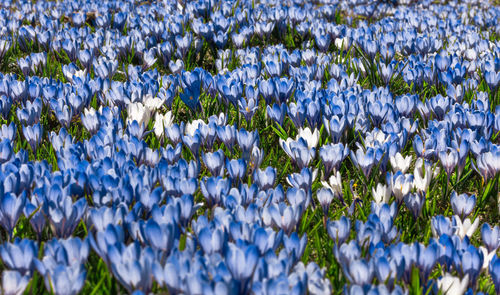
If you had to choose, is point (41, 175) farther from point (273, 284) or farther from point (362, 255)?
point (362, 255)

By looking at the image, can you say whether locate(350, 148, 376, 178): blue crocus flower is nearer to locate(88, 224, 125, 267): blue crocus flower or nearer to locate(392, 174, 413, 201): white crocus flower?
locate(392, 174, 413, 201): white crocus flower

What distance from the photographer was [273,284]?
159cm

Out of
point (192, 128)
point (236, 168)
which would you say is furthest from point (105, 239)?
point (192, 128)

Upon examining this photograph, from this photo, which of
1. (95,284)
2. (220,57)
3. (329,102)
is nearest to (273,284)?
(95,284)

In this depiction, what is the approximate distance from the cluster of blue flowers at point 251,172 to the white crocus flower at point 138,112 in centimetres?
1

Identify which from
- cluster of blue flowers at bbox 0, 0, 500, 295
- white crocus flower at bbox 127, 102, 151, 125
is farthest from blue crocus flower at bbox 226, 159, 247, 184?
white crocus flower at bbox 127, 102, 151, 125

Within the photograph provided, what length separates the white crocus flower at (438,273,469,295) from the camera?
176 cm

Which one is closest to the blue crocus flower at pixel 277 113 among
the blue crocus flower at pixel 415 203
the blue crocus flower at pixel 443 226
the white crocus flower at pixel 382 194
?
the white crocus flower at pixel 382 194

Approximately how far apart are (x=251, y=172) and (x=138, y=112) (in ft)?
2.92

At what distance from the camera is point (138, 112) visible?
3.13m

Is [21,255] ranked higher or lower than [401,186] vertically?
lower

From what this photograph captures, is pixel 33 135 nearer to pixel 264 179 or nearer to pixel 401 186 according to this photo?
pixel 264 179

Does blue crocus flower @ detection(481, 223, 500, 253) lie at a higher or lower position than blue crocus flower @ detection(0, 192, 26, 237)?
higher

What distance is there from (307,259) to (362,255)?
8.8 inches
